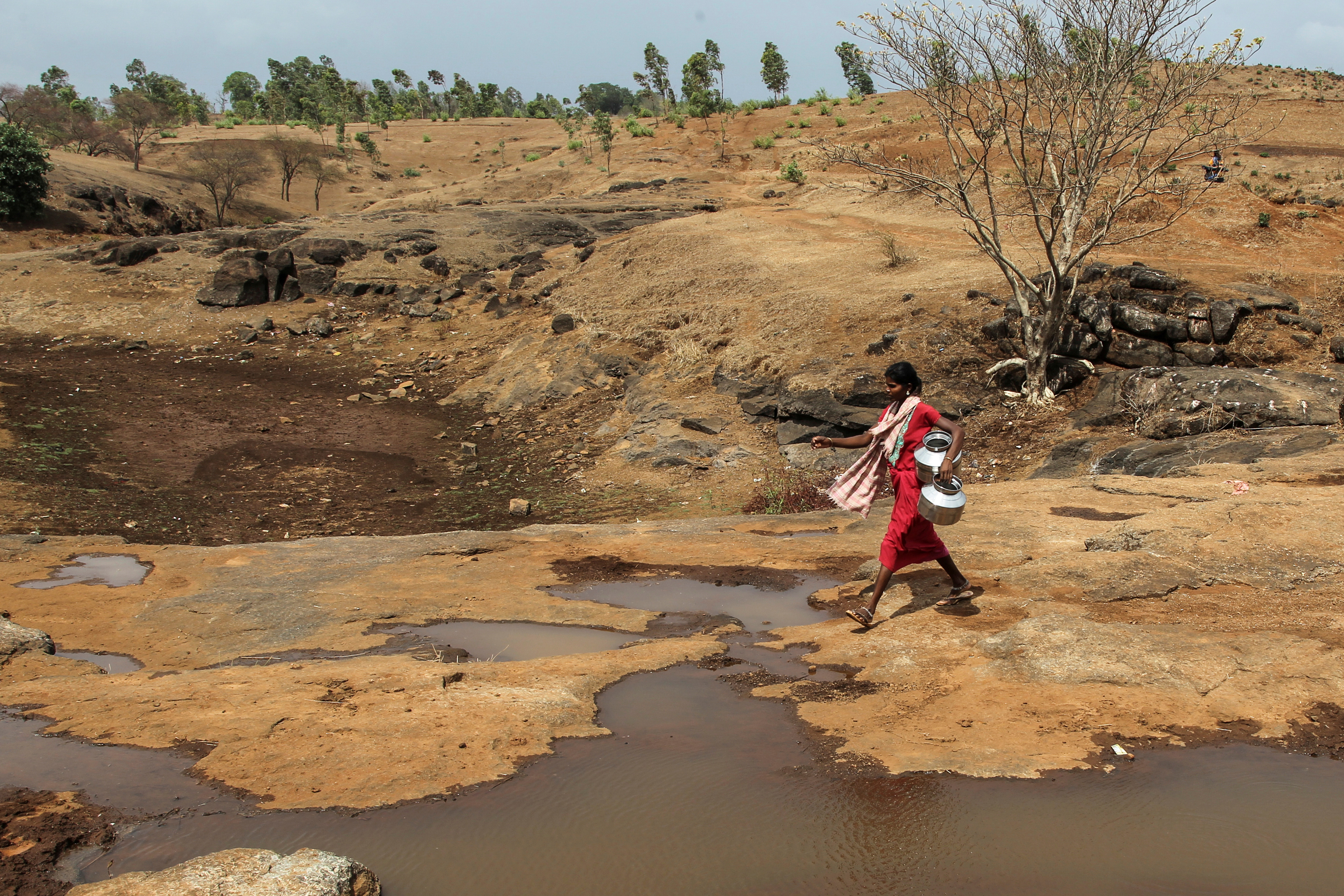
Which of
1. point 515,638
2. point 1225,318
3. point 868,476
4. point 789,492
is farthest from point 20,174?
point 1225,318

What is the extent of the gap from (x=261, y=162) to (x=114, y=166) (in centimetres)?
589

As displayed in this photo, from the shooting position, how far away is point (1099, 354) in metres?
10.9

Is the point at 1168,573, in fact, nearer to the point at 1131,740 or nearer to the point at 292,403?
the point at 1131,740

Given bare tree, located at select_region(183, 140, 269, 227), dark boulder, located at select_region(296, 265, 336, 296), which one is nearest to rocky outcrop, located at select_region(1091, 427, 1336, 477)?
dark boulder, located at select_region(296, 265, 336, 296)

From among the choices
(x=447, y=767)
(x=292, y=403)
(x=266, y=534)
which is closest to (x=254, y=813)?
(x=447, y=767)

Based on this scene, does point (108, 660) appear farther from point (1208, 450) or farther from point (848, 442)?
point (1208, 450)

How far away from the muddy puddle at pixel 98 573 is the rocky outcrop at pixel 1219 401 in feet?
30.4

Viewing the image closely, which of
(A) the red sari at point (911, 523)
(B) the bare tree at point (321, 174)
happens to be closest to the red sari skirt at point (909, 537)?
(A) the red sari at point (911, 523)

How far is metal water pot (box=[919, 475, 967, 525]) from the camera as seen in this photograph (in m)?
4.48

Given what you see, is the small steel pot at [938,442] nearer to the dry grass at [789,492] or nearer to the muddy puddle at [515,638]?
the muddy puddle at [515,638]

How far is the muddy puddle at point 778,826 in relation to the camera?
8.34 ft

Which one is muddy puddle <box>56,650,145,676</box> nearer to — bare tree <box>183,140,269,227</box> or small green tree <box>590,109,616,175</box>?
bare tree <box>183,140,269,227</box>

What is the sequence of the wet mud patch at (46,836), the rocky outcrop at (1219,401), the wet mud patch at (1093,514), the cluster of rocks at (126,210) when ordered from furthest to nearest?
the cluster of rocks at (126,210) → the rocky outcrop at (1219,401) → the wet mud patch at (1093,514) → the wet mud patch at (46,836)

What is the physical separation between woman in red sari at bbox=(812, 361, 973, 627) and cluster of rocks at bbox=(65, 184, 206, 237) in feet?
94.7
